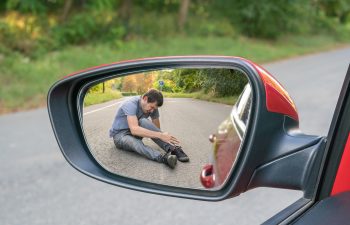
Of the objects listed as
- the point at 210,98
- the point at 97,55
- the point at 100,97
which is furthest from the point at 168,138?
the point at 97,55

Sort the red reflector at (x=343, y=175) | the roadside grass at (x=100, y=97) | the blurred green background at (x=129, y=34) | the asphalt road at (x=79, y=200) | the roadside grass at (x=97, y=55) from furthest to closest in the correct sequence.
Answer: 1. the blurred green background at (x=129, y=34)
2. the roadside grass at (x=97, y=55)
3. the asphalt road at (x=79, y=200)
4. the roadside grass at (x=100, y=97)
5. the red reflector at (x=343, y=175)

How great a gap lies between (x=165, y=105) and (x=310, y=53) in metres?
15.2

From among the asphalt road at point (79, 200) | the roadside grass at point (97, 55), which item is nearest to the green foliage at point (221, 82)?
the asphalt road at point (79, 200)

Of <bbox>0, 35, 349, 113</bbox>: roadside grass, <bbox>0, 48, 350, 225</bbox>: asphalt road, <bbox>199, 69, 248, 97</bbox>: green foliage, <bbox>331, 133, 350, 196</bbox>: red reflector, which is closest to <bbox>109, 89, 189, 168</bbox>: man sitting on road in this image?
<bbox>199, 69, 248, 97</bbox>: green foliage

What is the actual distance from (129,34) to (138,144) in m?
13.0

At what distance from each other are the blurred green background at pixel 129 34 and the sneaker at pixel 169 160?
22.8ft

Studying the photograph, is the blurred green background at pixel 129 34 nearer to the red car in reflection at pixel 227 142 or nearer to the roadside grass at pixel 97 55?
the roadside grass at pixel 97 55

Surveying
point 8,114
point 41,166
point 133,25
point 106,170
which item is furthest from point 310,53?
point 106,170

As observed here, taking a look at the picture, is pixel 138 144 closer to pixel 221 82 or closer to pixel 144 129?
pixel 144 129

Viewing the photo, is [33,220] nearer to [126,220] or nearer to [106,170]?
[126,220]

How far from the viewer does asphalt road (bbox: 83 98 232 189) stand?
118 centimetres

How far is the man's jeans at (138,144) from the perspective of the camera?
1196 millimetres

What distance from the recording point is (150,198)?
399cm

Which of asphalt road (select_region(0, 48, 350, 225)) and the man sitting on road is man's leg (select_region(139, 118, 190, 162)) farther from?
asphalt road (select_region(0, 48, 350, 225))
